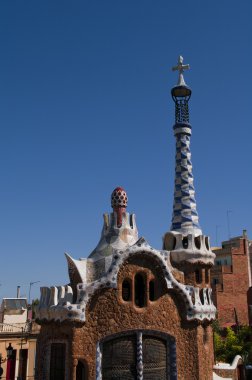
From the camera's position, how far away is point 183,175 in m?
21.7

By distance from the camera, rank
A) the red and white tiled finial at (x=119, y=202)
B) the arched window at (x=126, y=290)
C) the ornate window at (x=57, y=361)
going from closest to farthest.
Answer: the ornate window at (x=57, y=361), the arched window at (x=126, y=290), the red and white tiled finial at (x=119, y=202)

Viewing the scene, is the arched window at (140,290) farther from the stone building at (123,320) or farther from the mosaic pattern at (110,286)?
the mosaic pattern at (110,286)

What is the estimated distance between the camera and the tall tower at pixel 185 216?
1938cm

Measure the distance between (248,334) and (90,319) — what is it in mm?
16206

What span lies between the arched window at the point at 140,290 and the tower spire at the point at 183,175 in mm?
4481

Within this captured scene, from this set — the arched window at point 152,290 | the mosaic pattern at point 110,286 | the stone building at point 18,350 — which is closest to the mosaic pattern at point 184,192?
the mosaic pattern at point 110,286

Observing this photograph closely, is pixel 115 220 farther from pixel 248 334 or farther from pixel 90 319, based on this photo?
pixel 248 334

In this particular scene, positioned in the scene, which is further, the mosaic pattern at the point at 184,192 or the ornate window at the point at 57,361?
the mosaic pattern at the point at 184,192

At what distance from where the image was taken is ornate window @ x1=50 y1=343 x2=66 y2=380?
15703mm

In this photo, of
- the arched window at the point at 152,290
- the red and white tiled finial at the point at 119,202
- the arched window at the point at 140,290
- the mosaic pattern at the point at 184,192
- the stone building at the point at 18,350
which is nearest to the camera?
the arched window at the point at 140,290

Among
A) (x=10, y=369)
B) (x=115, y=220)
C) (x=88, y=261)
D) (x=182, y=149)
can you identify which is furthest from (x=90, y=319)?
(x=10, y=369)

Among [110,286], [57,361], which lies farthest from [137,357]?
[57,361]

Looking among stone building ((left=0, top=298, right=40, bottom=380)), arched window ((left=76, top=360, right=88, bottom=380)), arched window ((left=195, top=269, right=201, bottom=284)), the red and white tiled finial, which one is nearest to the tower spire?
arched window ((left=195, top=269, right=201, bottom=284))

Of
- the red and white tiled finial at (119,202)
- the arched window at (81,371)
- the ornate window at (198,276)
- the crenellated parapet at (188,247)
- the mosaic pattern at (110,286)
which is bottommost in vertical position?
the arched window at (81,371)
